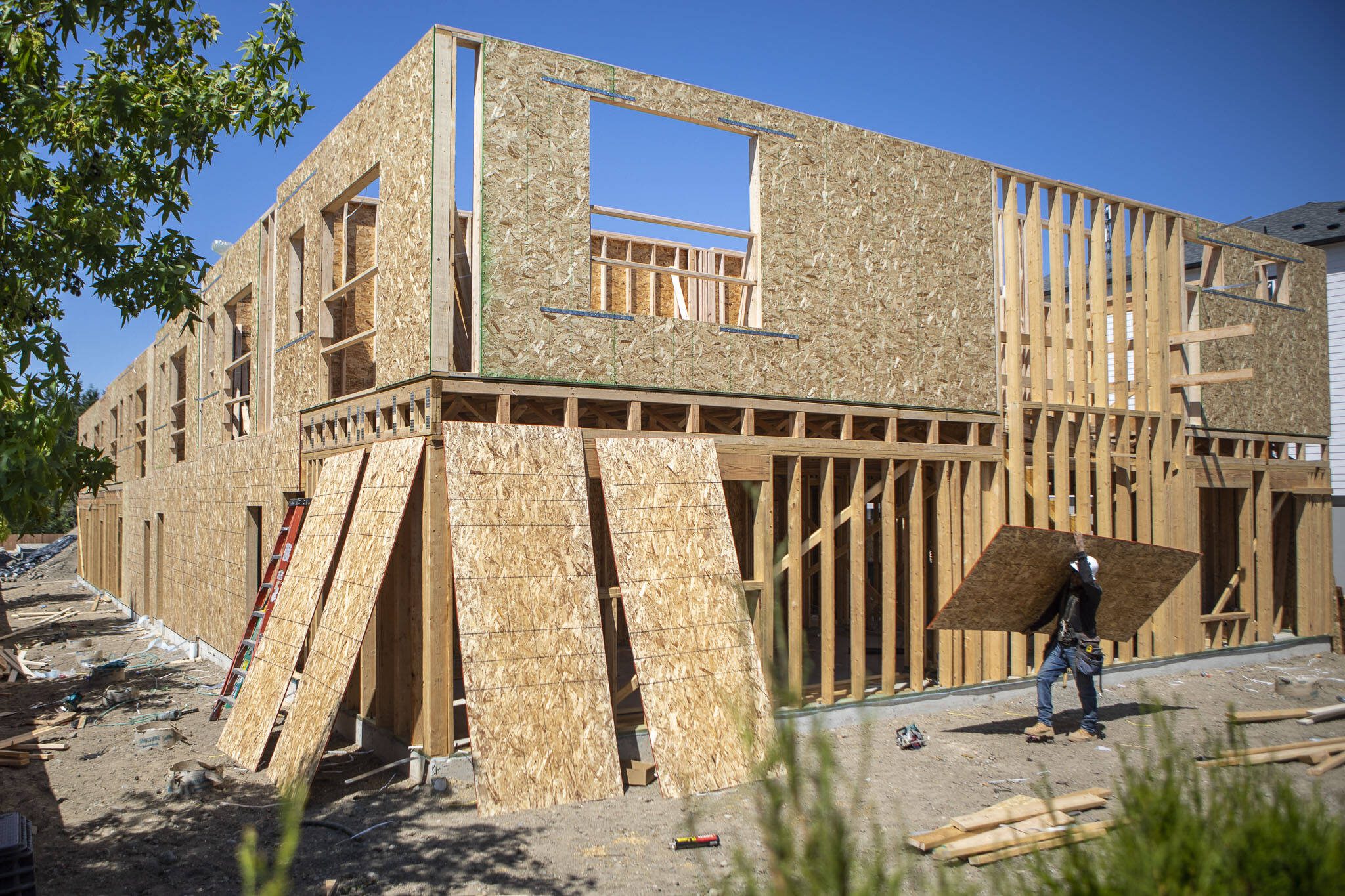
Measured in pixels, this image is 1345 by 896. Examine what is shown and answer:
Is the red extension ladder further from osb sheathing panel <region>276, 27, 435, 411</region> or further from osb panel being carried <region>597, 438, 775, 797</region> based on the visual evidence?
osb panel being carried <region>597, 438, 775, 797</region>

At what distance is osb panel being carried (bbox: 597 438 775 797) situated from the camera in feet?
25.6

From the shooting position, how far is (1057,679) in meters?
9.27

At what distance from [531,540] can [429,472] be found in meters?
1.06

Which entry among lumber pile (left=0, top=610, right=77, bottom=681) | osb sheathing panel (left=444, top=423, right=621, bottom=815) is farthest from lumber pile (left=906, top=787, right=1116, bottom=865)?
lumber pile (left=0, top=610, right=77, bottom=681)

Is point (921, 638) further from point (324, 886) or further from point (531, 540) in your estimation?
point (324, 886)

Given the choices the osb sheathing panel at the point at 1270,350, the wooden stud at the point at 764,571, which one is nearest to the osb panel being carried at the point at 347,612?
the wooden stud at the point at 764,571

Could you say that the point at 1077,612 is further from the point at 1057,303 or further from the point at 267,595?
the point at 267,595

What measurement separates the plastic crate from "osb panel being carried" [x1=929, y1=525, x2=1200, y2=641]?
7126 mm

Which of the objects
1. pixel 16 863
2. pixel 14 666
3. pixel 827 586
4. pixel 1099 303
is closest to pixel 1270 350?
pixel 1099 303

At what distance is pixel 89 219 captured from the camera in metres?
8.41

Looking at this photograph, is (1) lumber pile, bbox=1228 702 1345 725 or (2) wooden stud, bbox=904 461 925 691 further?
(2) wooden stud, bbox=904 461 925 691

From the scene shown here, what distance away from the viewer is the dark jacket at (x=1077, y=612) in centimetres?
909

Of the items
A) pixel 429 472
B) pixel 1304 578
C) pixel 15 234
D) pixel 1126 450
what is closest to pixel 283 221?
pixel 15 234

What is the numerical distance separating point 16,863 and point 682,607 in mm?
5041
